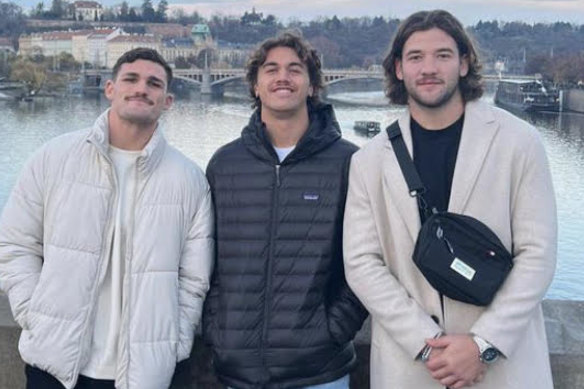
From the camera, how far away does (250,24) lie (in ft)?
210

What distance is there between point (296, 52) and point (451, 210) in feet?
1.32

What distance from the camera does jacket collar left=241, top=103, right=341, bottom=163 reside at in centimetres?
141

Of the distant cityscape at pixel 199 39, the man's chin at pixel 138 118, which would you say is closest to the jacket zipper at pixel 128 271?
the man's chin at pixel 138 118

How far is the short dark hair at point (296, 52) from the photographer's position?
1.50 metres

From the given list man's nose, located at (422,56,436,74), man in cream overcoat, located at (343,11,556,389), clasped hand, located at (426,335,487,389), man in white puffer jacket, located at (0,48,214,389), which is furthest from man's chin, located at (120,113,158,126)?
clasped hand, located at (426,335,487,389)

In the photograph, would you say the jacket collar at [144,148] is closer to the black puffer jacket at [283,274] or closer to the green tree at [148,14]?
the black puffer jacket at [283,274]

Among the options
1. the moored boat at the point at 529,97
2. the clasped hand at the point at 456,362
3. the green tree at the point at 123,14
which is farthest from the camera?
the green tree at the point at 123,14

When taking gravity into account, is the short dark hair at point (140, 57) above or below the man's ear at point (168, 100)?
above

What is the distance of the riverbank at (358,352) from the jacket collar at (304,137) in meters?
0.34

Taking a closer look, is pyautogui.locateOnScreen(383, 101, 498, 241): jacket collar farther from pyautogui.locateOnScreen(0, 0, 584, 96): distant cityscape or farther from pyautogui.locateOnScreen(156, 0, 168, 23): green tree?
pyautogui.locateOnScreen(156, 0, 168, 23): green tree

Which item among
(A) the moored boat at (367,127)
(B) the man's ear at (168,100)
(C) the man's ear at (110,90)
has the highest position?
(C) the man's ear at (110,90)

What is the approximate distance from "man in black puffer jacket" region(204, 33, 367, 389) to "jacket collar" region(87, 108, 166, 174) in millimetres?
108

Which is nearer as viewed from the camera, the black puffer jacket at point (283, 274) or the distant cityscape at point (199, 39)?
the black puffer jacket at point (283, 274)

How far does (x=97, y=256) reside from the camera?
135cm
